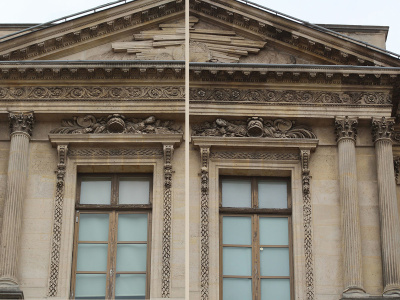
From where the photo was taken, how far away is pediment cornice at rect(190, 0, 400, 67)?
1126 inches

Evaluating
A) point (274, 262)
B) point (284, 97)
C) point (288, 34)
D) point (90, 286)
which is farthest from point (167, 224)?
point (288, 34)

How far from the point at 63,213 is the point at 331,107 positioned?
590 cm

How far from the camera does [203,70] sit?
28312 millimetres

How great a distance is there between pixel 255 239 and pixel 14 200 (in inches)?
191

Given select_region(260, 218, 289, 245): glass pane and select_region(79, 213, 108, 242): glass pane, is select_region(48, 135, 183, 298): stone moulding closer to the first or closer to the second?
select_region(79, 213, 108, 242): glass pane

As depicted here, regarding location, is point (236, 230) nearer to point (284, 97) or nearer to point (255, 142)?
point (255, 142)

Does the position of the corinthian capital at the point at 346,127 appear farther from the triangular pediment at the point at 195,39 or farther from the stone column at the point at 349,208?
the triangular pediment at the point at 195,39

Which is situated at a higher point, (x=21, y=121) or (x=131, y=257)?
(x=21, y=121)

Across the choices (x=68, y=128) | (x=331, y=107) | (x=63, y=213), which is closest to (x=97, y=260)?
(x=63, y=213)

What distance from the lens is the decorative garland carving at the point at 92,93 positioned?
93.0 feet

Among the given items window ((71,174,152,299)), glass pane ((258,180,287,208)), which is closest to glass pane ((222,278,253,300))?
window ((71,174,152,299))

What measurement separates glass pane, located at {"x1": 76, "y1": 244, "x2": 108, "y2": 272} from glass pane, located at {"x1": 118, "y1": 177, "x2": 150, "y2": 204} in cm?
115

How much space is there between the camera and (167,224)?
2708 cm

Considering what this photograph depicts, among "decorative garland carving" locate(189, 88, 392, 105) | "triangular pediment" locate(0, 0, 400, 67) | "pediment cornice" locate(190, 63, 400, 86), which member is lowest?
"decorative garland carving" locate(189, 88, 392, 105)
